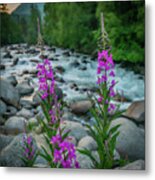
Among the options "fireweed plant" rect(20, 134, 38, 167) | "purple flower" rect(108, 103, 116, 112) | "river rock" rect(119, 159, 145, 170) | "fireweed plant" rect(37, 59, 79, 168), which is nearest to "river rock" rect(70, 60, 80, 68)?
"fireweed plant" rect(37, 59, 79, 168)

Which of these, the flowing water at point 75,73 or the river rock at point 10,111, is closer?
the flowing water at point 75,73

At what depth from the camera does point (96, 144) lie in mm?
3580

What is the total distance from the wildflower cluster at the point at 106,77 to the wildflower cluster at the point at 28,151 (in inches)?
22.6

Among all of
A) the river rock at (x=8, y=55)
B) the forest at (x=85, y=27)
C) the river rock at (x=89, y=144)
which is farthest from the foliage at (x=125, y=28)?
the river rock at (x=8, y=55)

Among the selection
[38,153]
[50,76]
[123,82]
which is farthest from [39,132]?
[123,82]

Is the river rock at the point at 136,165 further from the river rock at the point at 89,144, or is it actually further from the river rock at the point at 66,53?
the river rock at the point at 66,53

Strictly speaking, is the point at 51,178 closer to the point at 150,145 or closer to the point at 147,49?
the point at 150,145

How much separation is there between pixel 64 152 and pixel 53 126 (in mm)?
197

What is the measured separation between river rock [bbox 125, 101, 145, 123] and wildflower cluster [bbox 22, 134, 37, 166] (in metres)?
0.71

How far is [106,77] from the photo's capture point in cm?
358

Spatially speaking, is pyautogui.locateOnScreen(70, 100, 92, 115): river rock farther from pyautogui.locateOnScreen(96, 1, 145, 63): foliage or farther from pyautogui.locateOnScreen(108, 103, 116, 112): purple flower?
pyautogui.locateOnScreen(96, 1, 145, 63): foliage

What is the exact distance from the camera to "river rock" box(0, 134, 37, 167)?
12.1 ft

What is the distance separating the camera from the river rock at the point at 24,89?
146 inches

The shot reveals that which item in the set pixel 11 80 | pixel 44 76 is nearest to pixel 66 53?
pixel 44 76
